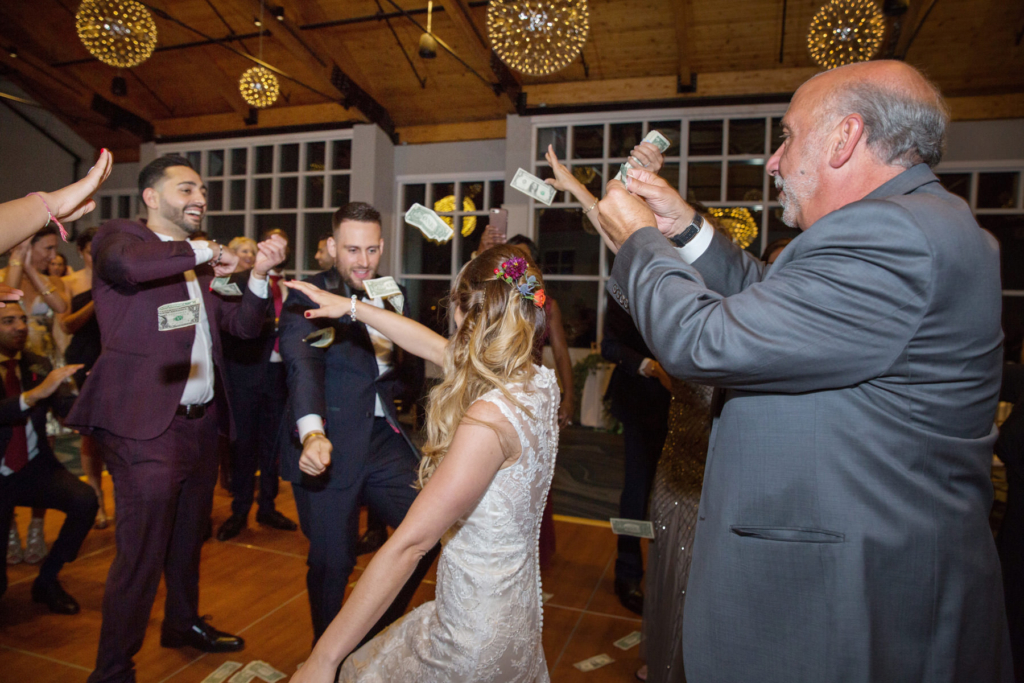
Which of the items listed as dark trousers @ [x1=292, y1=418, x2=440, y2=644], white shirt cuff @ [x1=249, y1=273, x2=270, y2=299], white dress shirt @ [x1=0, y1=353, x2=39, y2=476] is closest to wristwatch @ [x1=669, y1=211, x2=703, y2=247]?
dark trousers @ [x1=292, y1=418, x2=440, y2=644]

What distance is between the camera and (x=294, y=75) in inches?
365

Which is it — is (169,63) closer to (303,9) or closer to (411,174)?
(303,9)

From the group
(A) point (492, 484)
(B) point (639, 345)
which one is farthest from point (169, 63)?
(A) point (492, 484)

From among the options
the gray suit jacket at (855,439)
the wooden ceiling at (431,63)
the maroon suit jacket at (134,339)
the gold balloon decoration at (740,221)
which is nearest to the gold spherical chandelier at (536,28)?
the maroon suit jacket at (134,339)

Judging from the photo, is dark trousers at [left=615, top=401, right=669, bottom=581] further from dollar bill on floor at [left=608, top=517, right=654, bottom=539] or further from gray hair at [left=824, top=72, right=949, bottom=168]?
gray hair at [left=824, top=72, right=949, bottom=168]

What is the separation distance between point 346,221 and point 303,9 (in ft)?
22.6

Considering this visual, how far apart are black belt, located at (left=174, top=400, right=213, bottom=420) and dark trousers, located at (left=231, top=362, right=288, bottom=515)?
1.48 metres

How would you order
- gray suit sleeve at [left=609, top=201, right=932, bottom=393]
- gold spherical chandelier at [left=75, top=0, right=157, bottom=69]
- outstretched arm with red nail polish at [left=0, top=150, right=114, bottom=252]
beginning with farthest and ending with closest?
gold spherical chandelier at [left=75, top=0, right=157, bottom=69]
outstretched arm with red nail polish at [left=0, top=150, right=114, bottom=252]
gray suit sleeve at [left=609, top=201, right=932, bottom=393]

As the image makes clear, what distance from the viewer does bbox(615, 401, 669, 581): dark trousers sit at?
294 cm

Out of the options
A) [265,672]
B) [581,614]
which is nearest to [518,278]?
[265,672]

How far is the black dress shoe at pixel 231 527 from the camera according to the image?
12.3ft

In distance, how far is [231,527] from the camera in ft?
12.4

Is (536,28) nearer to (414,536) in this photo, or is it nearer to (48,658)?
(414,536)

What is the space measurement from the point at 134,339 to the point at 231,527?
200 centimetres
